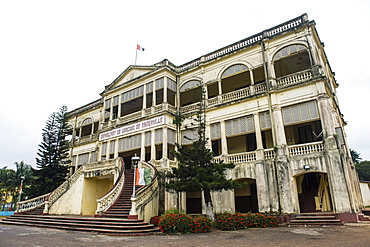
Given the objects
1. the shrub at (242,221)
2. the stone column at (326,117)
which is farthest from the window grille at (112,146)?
the stone column at (326,117)

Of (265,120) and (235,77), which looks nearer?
(265,120)

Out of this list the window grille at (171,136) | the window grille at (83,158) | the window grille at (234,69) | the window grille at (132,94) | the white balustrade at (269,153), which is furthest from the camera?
the window grille at (83,158)

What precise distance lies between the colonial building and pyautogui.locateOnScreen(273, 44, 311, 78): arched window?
0.06 m

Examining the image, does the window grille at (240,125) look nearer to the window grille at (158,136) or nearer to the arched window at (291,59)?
the arched window at (291,59)

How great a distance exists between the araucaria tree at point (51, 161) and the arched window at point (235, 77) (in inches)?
650

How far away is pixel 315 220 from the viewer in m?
11.0

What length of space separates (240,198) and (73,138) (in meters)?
19.1

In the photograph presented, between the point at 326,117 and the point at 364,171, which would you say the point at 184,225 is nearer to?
the point at 326,117

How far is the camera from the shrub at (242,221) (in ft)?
34.8

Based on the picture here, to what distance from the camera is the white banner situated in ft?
58.4

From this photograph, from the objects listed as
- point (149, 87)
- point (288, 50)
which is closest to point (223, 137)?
point (288, 50)

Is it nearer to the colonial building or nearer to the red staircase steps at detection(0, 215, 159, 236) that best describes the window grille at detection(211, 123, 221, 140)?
the colonial building

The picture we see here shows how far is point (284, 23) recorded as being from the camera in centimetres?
1507

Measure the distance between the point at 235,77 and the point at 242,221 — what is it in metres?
10.3
